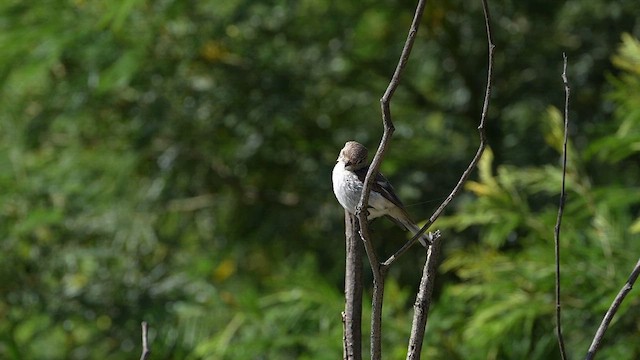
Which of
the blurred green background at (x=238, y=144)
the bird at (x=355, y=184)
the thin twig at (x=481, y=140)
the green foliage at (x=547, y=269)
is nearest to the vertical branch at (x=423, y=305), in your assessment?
the thin twig at (x=481, y=140)

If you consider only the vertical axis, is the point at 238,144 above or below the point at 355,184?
below

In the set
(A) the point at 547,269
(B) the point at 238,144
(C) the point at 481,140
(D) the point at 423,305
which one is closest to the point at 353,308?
(D) the point at 423,305

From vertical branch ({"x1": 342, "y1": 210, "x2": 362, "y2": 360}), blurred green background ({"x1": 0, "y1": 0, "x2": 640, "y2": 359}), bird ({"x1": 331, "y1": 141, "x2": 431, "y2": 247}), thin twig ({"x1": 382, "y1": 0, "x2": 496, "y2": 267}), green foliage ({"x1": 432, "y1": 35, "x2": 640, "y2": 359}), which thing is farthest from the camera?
blurred green background ({"x1": 0, "y1": 0, "x2": 640, "y2": 359})

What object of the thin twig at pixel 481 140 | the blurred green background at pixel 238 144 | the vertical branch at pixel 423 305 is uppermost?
the thin twig at pixel 481 140

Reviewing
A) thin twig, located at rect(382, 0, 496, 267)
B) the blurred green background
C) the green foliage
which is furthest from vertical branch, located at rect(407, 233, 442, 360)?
the blurred green background

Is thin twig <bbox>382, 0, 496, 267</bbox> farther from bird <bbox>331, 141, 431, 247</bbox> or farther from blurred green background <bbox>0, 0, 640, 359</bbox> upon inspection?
blurred green background <bbox>0, 0, 640, 359</bbox>

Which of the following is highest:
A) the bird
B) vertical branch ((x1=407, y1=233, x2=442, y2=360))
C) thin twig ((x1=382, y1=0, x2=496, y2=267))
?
thin twig ((x1=382, y1=0, x2=496, y2=267))

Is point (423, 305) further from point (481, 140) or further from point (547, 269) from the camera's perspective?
point (547, 269)

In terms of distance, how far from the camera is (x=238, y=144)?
4.71 m

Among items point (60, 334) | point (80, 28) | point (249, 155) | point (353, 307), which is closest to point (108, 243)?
point (60, 334)

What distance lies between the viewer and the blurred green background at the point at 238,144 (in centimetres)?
426

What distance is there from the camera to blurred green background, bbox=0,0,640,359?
4258 millimetres

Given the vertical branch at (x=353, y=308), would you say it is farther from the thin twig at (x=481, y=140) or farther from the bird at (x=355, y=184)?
the bird at (x=355, y=184)

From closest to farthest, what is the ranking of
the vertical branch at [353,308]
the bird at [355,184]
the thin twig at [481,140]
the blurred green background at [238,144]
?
the thin twig at [481,140], the vertical branch at [353,308], the bird at [355,184], the blurred green background at [238,144]
